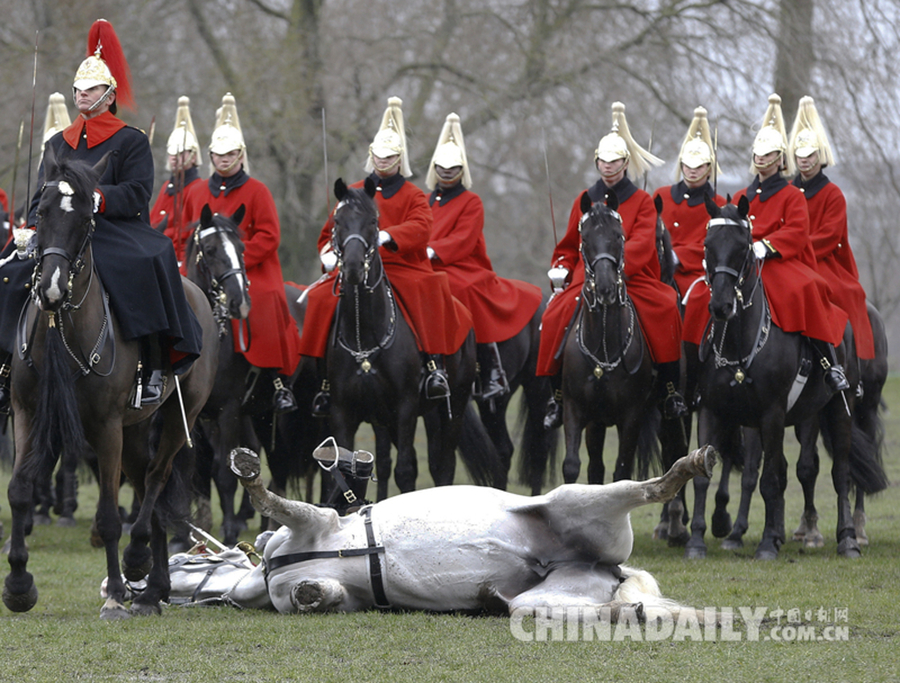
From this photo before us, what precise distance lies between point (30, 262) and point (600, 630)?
3089mm

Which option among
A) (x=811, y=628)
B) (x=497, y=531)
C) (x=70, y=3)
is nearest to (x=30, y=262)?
(x=497, y=531)

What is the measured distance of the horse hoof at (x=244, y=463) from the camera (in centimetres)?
540

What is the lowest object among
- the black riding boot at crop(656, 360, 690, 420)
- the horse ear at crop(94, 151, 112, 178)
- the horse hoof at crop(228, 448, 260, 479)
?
the horse hoof at crop(228, 448, 260, 479)

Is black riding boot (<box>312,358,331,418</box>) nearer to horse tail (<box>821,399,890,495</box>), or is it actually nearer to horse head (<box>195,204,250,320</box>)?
horse head (<box>195,204,250,320</box>)

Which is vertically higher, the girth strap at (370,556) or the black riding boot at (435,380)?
the black riding boot at (435,380)

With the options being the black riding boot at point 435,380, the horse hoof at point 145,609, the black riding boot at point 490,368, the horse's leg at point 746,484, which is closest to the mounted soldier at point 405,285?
the black riding boot at point 435,380

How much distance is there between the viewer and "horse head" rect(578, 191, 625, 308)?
335 inches

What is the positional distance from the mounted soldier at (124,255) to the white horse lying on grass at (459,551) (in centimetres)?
118

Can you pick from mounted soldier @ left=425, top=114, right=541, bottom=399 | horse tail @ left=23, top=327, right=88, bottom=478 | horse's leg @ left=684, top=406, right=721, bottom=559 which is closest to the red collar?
horse tail @ left=23, top=327, right=88, bottom=478

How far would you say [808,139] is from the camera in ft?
32.9

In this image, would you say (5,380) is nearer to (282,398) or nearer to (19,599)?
(19,599)

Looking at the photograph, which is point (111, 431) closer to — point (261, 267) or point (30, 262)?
point (30, 262)

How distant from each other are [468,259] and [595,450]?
2.26 metres

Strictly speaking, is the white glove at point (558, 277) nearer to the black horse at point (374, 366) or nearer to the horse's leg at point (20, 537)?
the black horse at point (374, 366)
